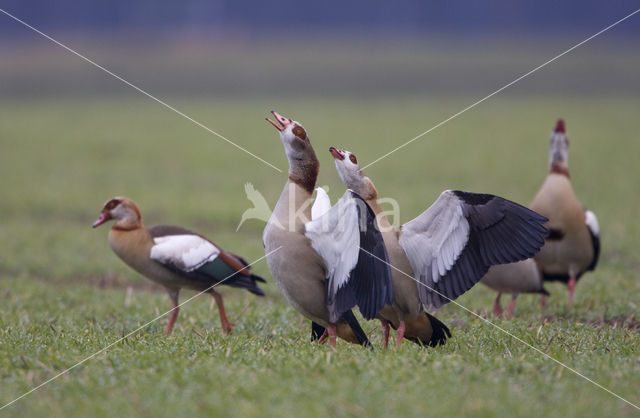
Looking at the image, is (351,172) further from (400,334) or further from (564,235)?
(564,235)

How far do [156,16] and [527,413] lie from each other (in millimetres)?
56492

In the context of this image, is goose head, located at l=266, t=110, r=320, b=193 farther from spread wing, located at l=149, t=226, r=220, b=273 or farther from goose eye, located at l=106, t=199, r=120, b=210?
goose eye, located at l=106, t=199, r=120, b=210

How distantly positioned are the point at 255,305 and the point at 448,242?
273cm

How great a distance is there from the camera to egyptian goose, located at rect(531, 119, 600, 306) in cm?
796

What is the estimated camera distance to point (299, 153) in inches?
219

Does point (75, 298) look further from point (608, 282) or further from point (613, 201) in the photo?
point (613, 201)

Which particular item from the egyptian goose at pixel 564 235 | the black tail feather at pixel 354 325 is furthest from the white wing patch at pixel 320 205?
the egyptian goose at pixel 564 235

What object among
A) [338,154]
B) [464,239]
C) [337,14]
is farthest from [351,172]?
[337,14]

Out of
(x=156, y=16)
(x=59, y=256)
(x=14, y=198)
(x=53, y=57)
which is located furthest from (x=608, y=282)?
(x=156, y=16)

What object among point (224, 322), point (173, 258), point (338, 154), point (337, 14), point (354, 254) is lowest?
point (224, 322)

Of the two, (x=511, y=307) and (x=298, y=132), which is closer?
(x=298, y=132)

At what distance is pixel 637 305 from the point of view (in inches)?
286

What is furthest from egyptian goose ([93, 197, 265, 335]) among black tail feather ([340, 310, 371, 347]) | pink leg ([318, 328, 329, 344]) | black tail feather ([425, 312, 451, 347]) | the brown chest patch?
the brown chest patch

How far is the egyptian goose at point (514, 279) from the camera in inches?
287
